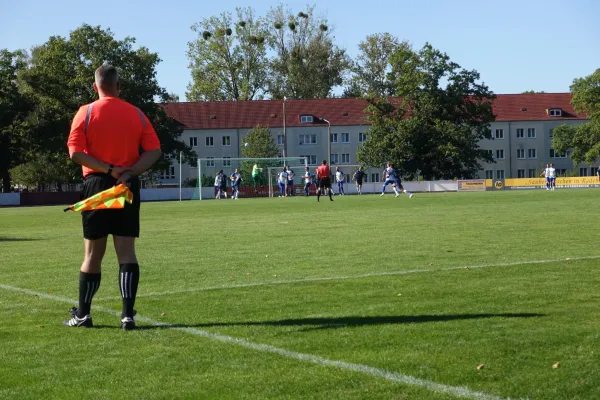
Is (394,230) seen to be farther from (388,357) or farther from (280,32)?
(280,32)

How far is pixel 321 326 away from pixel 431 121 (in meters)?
85.3

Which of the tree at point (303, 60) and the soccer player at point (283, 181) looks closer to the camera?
the soccer player at point (283, 181)

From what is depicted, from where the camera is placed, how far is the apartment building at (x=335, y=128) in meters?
113

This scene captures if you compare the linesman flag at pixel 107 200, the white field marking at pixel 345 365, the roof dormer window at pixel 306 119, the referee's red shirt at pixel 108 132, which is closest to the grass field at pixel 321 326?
the white field marking at pixel 345 365

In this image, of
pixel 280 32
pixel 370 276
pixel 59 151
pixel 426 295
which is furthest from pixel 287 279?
pixel 280 32

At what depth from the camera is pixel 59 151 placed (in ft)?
267

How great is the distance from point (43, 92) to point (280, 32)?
26.5 m

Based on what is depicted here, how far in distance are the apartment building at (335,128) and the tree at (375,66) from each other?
7.95m

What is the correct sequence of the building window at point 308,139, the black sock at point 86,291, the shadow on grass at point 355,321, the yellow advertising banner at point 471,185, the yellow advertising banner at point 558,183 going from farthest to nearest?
the building window at point 308,139, the yellow advertising banner at point 558,183, the yellow advertising banner at point 471,185, the black sock at point 86,291, the shadow on grass at point 355,321

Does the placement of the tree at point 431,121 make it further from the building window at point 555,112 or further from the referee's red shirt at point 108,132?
the referee's red shirt at point 108,132

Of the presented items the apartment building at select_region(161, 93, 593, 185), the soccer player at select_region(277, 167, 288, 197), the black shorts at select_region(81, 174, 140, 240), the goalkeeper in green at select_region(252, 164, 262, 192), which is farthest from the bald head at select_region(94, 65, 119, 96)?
the apartment building at select_region(161, 93, 593, 185)

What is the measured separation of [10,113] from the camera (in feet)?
268

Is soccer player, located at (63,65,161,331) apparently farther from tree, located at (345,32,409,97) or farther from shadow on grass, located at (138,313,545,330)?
tree, located at (345,32,409,97)

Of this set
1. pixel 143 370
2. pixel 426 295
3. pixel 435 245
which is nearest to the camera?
pixel 143 370
